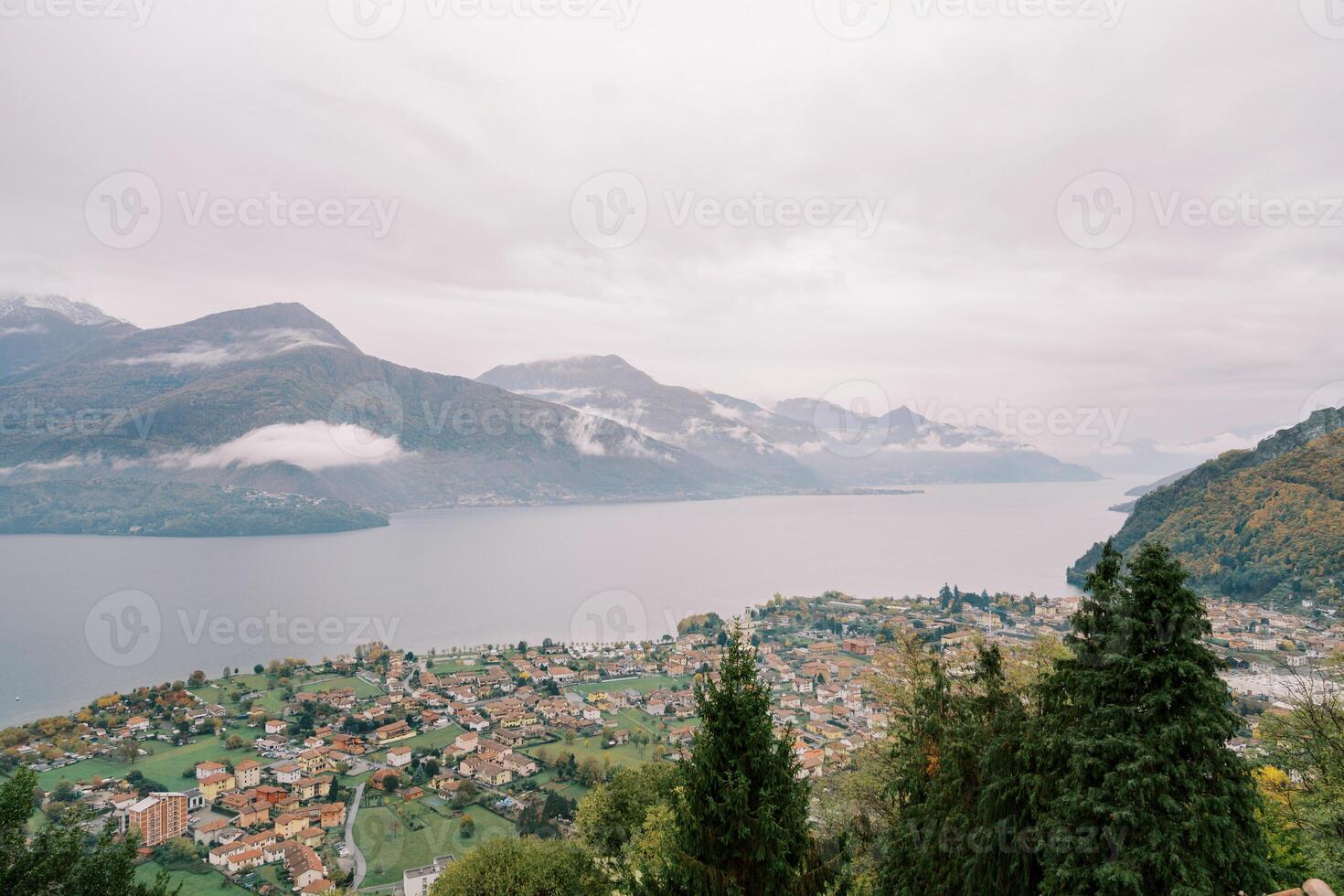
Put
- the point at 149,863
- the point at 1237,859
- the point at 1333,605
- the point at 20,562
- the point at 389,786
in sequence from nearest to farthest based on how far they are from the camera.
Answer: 1. the point at 1237,859
2. the point at 149,863
3. the point at 389,786
4. the point at 1333,605
5. the point at 20,562

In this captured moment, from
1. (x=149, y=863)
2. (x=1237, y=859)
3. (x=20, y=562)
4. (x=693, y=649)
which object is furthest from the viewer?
(x=20, y=562)

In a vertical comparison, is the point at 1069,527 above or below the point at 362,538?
above

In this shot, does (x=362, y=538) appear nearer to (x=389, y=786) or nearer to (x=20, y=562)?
(x=20, y=562)

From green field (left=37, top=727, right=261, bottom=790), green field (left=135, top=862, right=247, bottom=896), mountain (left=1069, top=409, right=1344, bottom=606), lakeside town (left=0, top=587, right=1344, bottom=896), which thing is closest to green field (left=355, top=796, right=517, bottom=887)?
lakeside town (left=0, top=587, right=1344, bottom=896)

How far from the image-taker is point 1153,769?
489 cm

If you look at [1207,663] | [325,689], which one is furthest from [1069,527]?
[1207,663]

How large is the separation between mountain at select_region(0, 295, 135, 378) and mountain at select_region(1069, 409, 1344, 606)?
227 m

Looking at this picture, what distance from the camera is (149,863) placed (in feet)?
52.3

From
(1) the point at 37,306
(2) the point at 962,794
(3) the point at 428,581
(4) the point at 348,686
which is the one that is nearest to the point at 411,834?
(2) the point at 962,794

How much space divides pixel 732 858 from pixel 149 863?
18.9 m

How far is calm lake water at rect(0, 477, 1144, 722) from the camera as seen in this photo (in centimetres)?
4134

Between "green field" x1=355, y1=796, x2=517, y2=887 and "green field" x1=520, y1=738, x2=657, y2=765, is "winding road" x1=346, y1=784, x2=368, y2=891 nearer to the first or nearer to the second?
"green field" x1=355, y1=796, x2=517, y2=887

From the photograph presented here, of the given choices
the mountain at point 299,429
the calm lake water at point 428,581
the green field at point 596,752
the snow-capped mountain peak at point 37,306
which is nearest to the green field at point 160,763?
the green field at point 596,752

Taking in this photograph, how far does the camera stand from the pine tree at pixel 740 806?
15.6 feet
